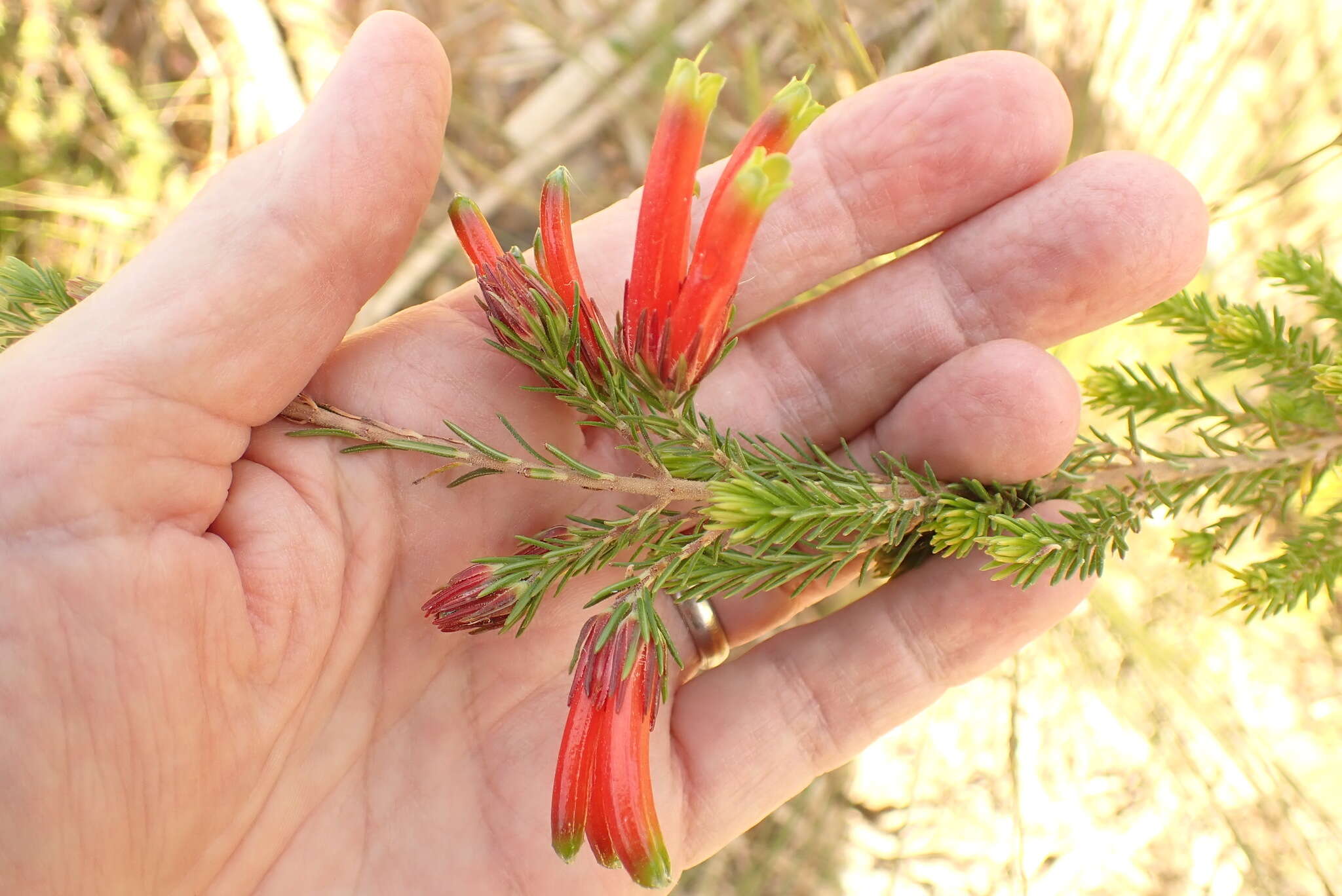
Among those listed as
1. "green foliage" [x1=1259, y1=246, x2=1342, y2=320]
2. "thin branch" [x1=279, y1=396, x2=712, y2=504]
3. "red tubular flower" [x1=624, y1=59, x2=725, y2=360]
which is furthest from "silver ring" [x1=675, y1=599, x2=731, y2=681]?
"green foliage" [x1=1259, y1=246, x2=1342, y2=320]

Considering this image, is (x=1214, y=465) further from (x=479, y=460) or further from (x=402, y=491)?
(x=402, y=491)

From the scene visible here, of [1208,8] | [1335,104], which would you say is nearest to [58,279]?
[1208,8]

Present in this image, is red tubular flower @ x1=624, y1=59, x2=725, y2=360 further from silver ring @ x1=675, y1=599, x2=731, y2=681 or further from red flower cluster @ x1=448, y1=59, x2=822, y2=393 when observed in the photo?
silver ring @ x1=675, y1=599, x2=731, y2=681

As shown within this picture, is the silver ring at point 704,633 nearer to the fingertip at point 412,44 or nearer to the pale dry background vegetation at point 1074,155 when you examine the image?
the pale dry background vegetation at point 1074,155

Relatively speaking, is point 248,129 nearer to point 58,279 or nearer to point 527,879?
point 58,279

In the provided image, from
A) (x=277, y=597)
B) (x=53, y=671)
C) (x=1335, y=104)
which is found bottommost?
(x=1335, y=104)

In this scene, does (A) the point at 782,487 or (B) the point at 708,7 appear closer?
(A) the point at 782,487
